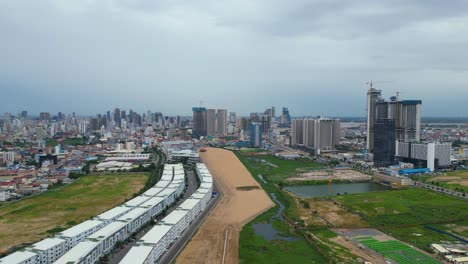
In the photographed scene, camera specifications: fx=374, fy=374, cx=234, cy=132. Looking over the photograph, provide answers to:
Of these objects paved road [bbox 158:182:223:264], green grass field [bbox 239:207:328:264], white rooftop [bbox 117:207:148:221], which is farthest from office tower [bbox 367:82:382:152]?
white rooftop [bbox 117:207:148:221]

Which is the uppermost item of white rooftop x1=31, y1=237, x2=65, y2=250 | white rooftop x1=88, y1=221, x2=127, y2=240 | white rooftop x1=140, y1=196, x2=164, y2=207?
white rooftop x1=140, y1=196, x2=164, y2=207

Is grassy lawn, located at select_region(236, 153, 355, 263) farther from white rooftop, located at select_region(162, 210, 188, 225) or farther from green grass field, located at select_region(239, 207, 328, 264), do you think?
white rooftop, located at select_region(162, 210, 188, 225)

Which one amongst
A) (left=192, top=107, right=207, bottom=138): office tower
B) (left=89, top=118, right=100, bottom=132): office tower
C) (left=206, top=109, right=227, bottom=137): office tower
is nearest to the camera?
(left=192, top=107, right=207, bottom=138): office tower

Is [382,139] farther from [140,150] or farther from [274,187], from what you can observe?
[140,150]

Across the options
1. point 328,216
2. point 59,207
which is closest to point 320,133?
point 328,216

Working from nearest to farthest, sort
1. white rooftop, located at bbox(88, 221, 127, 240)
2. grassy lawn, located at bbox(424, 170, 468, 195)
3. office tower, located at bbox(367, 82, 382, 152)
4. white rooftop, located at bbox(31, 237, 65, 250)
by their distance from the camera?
1. white rooftop, located at bbox(31, 237, 65, 250)
2. white rooftop, located at bbox(88, 221, 127, 240)
3. grassy lawn, located at bbox(424, 170, 468, 195)
4. office tower, located at bbox(367, 82, 382, 152)

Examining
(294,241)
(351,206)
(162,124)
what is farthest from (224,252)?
(162,124)
